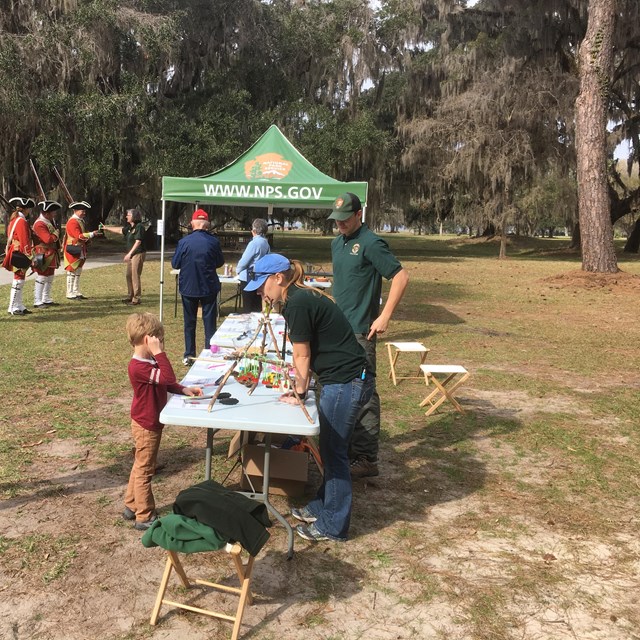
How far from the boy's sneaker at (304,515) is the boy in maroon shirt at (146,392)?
0.85m

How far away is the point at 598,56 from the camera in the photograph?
17672mm

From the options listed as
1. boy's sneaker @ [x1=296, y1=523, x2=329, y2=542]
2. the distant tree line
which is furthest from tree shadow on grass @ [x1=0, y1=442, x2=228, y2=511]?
the distant tree line

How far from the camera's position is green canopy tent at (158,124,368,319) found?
9227mm

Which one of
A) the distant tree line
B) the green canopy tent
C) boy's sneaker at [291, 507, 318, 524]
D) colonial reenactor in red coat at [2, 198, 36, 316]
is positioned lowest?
boy's sneaker at [291, 507, 318, 524]

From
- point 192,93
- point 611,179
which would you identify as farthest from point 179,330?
point 611,179

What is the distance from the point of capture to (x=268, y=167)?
31.5 ft

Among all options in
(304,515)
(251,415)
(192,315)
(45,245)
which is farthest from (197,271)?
(45,245)

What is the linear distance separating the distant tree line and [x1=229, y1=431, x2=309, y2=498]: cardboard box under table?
16.6 metres

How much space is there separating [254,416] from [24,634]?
4.63 feet

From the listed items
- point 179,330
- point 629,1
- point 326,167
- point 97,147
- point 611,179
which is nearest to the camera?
point 179,330

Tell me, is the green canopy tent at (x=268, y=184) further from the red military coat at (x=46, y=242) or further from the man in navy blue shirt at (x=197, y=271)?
the red military coat at (x=46, y=242)

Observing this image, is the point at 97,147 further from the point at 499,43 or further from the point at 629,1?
the point at 629,1

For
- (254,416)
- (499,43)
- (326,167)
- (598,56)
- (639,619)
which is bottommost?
(639,619)

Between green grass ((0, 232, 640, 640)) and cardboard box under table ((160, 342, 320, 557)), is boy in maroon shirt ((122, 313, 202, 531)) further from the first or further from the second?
green grass ((0, 232, 640, 640))
